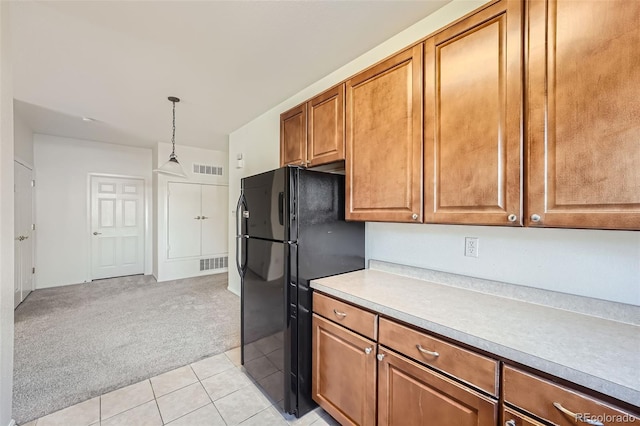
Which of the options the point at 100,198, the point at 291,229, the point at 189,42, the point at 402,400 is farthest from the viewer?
the point at 100,198

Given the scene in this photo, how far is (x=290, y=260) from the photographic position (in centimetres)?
171

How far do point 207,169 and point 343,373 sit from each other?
4.94 meters

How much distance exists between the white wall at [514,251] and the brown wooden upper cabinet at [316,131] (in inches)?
18.1

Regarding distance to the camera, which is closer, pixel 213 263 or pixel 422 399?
pixel 422 399

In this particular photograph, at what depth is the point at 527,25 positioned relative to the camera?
3.56ft

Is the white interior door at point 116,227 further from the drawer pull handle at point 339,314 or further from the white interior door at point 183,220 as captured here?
the drawer pull handle at point 339,314

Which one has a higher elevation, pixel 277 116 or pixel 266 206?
pixel 277 116

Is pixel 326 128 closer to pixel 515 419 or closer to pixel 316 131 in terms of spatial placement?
pixel 316 131

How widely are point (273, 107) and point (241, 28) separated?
55.5 inches

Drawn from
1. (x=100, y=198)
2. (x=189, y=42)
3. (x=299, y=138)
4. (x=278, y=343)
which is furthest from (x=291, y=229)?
(x=100, y=198)

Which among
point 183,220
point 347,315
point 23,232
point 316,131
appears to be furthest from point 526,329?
point 23,232

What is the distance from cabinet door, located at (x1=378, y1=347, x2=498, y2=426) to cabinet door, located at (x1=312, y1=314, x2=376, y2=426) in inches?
2.8

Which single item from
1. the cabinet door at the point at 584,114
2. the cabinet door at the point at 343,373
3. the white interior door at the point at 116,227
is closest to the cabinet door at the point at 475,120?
the cabinet door at the point at 584,114

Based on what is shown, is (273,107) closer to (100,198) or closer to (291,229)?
(291,229)
